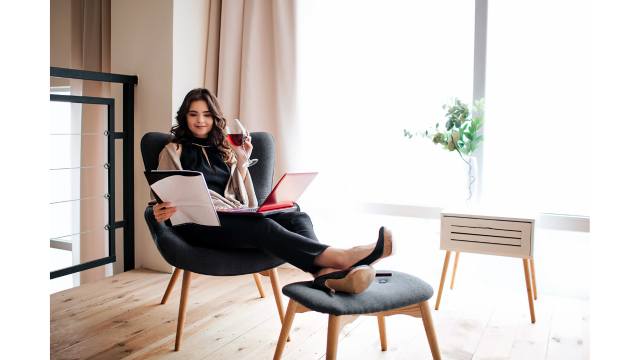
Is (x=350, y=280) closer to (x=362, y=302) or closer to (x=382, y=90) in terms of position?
(x=362, y=302)

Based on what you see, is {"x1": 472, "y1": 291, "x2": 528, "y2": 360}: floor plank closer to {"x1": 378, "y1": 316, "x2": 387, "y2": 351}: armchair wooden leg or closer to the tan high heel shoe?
{"x1": 378, "y1": 316, "x2": 387, "y2": 351}: armchair wooden leg

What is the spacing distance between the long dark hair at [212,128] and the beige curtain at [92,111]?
54.6 inches

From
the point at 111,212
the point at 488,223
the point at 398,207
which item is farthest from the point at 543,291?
the point at 111,212

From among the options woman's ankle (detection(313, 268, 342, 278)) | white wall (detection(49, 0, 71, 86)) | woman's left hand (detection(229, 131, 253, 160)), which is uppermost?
white wall (detection(49, 0, 71, 86))

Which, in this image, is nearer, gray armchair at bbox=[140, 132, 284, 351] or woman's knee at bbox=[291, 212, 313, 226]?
gray armchair at bbox=[140, 132, 284, 351]

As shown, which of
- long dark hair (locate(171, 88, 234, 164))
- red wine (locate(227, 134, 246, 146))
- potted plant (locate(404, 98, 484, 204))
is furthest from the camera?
potted plant (locate(404, 98, 484, 204))

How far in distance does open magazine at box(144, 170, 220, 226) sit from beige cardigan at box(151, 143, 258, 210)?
0.78ft

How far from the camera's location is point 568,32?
2.39m

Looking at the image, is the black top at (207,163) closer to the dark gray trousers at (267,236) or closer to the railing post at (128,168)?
the dark gray trousers at (267,236)

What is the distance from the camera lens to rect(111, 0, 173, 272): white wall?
8.88 ft

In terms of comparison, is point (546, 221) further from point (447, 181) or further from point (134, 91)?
point (134, 91)

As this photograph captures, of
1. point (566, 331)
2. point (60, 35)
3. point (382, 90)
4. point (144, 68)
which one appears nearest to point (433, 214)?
point (382, 90)

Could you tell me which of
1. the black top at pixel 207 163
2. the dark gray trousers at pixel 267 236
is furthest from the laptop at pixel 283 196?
the black top at pixel 207 163

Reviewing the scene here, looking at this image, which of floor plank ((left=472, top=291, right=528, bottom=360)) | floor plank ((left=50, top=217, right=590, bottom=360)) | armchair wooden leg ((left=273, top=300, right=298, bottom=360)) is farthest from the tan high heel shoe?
floor plank ((left=472, top=291, right=528, bottom=360))
